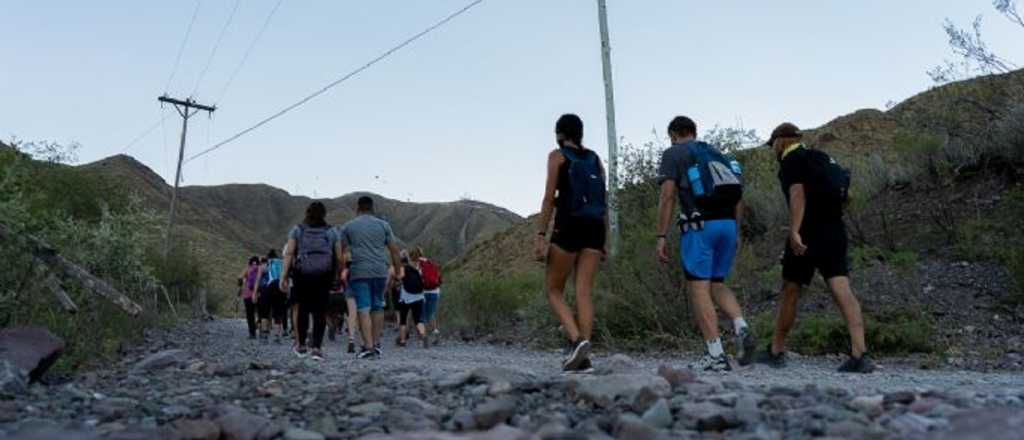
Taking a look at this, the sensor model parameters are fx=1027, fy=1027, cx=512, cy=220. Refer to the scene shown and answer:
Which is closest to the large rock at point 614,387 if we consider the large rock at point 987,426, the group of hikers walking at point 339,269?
the large rock at point 987,426

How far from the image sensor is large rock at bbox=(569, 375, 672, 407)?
4.64 m

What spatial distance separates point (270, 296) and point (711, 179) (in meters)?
10.8

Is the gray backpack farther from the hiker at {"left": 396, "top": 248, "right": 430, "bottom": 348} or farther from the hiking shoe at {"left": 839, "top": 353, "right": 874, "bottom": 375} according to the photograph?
the hiking shoe at {"left": 839, "top": 353, "right": 874, "bottom": 375}

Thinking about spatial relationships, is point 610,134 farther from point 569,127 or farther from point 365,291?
point 569,127

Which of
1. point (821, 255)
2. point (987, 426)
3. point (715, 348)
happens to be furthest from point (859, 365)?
point (987, 426)

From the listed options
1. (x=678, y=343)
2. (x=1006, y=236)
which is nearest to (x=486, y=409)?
(x=678, y=343)

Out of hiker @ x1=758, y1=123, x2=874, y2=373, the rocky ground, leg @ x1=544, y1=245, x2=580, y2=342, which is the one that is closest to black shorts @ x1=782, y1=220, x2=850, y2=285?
hiker @ x1=758, y1=123, x2=874, y2=373

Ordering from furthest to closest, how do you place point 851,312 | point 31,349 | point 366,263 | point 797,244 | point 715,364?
point 366,263 < point 797,244 < point 851,312 < point 715,364 < point 31,349

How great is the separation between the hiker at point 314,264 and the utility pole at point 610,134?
13.9 ft

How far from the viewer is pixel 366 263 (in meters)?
11.1

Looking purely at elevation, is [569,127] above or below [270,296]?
above

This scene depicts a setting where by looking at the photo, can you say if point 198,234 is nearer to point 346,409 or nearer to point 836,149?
point 836,149

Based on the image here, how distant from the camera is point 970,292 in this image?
12.0 metres

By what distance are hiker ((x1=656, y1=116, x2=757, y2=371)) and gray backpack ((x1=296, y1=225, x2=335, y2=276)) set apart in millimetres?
4299
